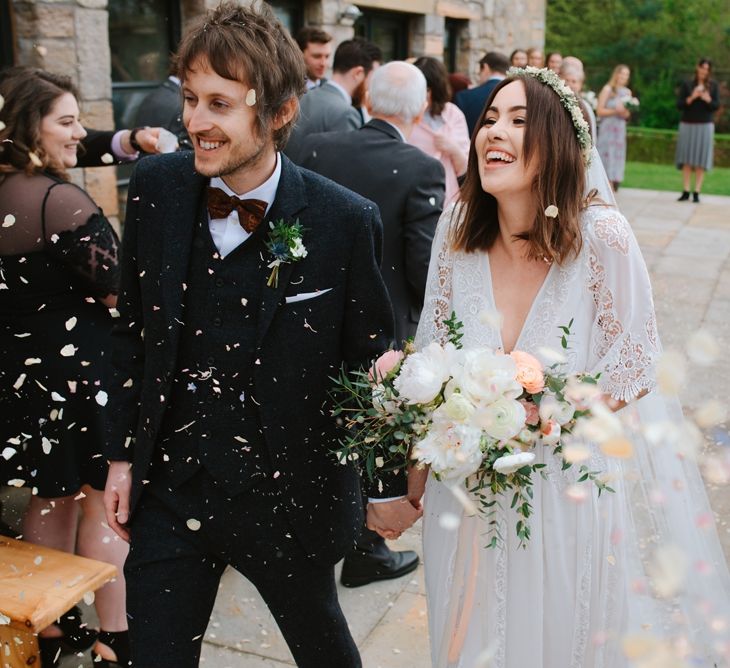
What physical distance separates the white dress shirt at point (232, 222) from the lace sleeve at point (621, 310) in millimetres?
868

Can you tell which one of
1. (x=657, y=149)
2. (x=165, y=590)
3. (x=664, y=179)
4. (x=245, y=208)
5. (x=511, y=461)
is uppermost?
(x=245, y=208)

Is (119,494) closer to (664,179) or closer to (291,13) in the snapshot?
(291,13)

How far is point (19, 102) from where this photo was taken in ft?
11.0

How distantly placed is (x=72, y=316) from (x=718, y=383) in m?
4.55

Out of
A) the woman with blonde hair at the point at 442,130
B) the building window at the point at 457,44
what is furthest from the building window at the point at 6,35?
the building window at the point at 457,44

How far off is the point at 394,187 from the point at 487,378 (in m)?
1.89

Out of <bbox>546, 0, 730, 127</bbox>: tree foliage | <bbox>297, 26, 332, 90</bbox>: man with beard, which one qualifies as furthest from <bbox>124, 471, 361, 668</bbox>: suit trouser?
<bbox>546, 0, 730, 127</bbox>: tree foliage

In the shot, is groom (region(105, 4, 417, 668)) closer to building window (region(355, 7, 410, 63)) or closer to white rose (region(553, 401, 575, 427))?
white rose (region(553, 401, 575, 427))

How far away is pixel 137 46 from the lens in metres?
7.62

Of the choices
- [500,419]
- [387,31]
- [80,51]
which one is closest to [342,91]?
[80,51]

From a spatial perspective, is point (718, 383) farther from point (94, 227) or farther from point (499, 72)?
point (94, 227)

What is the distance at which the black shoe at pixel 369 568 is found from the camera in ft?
12.9

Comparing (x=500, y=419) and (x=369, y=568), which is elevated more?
(x=500, y=419)

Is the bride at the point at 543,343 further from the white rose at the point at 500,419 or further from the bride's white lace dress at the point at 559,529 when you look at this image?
the white rose at the point at 500,419
